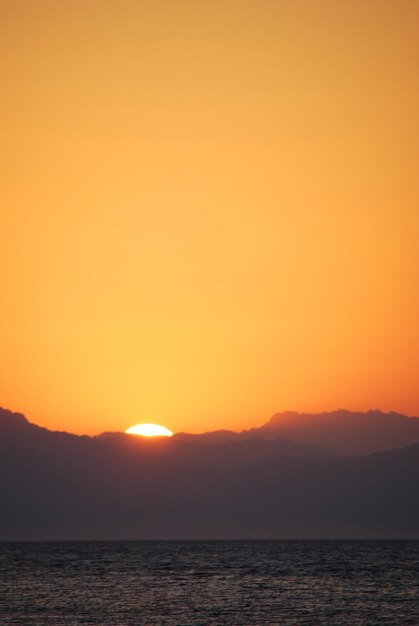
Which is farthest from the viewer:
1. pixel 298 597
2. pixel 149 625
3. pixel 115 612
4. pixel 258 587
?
pixel 258 587

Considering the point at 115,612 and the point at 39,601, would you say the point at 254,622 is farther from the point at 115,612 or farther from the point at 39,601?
the point at 39,601

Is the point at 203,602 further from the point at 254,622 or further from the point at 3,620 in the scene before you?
the point at 3,620

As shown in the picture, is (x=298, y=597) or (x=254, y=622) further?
(x=298, y=597)

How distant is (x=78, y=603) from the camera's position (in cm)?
12938

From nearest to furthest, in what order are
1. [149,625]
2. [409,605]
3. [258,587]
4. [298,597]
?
[149,625], [409,605], [298,597], [258,587]

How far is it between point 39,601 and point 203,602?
19.2m

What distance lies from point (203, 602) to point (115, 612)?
16.5 meters

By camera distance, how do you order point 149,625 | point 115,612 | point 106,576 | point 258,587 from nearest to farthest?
point 149,625, point 115,612, point 258,587, point 106,576

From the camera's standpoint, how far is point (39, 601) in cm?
13138

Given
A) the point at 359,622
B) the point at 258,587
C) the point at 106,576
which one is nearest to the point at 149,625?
the point at 359,622

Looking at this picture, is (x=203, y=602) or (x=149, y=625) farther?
(x=203, y=602)

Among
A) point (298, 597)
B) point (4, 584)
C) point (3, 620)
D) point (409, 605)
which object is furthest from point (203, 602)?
point (4, 584)

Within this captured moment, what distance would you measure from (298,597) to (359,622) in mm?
29762

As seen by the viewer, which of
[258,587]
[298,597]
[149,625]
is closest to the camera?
[149,625]
